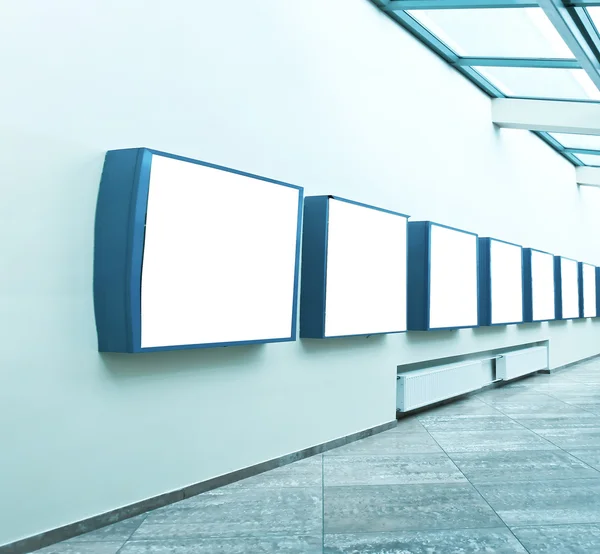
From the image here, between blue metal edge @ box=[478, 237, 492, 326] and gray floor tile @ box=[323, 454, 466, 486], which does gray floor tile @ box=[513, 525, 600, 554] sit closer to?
gray floor tile @ box=[323, 454, 466, 486]

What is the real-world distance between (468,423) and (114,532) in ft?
15.6

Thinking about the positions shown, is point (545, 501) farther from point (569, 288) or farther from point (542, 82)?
point (569, 288)

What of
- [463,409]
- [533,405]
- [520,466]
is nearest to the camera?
[520,466]

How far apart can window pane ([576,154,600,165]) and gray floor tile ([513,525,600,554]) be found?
1182 centimetres

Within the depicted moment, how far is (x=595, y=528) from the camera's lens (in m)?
3.71

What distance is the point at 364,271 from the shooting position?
5957 mm

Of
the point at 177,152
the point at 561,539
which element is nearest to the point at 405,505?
the point at 561,539

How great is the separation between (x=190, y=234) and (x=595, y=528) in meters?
3.30

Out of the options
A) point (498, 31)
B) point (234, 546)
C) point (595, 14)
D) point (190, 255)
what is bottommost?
point (234, 546)

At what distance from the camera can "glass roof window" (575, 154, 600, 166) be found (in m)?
13.6

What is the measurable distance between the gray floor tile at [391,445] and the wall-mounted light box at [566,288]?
23.8ft

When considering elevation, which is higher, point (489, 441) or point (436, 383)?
point (436, 383)

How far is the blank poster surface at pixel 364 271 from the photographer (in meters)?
5.48

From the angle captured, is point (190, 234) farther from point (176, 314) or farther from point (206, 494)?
point (206, 494)
